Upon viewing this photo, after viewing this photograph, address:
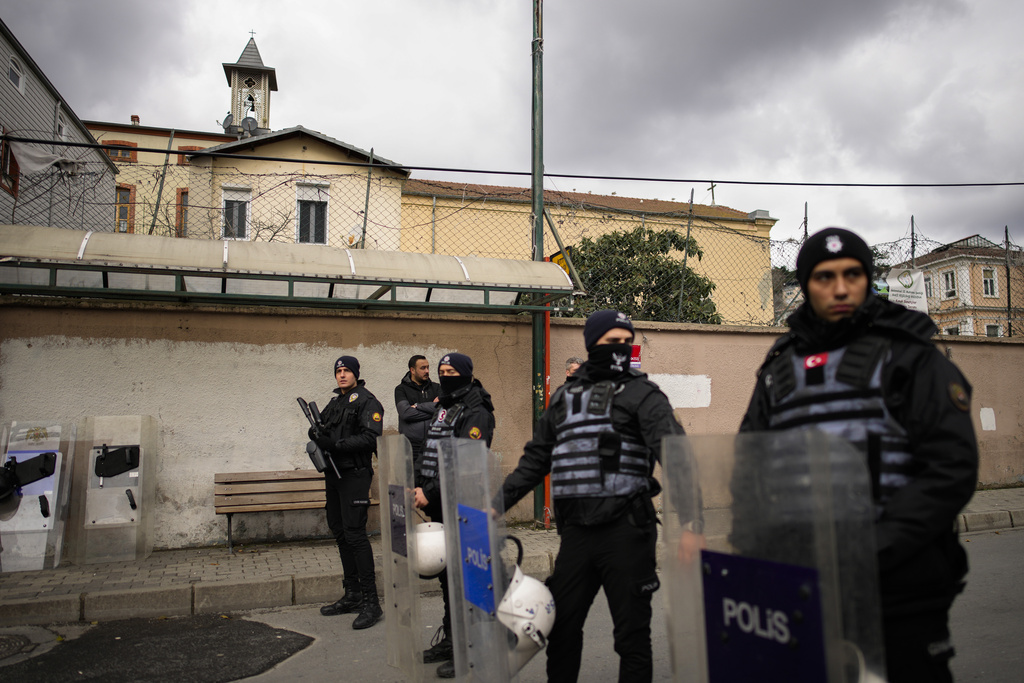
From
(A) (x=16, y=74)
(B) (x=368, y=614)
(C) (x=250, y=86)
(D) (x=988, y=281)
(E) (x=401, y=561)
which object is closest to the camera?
(E) (x=401, y=561)

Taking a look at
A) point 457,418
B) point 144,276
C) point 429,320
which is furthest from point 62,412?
point 457,418

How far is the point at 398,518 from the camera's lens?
154 inches

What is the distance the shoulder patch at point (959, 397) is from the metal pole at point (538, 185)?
6.51 meters

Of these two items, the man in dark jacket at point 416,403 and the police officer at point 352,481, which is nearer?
the police officer at point 352,481

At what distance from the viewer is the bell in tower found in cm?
3956

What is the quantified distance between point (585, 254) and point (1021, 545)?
20.7 feet

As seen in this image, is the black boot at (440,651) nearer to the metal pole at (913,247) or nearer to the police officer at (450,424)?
the police officer at (450,424)

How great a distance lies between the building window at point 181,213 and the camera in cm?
805

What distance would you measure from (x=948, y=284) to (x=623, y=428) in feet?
36.8

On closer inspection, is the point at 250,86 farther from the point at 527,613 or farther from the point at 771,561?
the point at 771,561

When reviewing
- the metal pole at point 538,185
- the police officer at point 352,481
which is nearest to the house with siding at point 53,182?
the police officer at point 352,481

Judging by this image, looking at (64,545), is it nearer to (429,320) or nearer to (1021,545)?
(429,320)

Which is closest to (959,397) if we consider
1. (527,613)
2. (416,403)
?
(527,613)

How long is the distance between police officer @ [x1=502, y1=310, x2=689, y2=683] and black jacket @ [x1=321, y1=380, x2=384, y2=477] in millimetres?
2458
